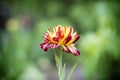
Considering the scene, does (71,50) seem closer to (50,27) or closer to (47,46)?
(47,46)

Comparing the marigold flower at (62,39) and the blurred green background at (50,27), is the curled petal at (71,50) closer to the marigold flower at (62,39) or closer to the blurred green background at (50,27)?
the marigold flower at (62,39)

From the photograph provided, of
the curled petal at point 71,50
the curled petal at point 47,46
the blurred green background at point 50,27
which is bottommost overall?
the blurred green background at point 50,27

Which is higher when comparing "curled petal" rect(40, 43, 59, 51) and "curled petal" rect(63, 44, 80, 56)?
"curled petal" rect(40, 43, 59, 51)

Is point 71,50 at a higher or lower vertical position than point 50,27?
higher

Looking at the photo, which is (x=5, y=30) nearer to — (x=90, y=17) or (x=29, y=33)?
(x=29, y=33)

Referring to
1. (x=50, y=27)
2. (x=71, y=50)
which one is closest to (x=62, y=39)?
(x=71, y=50)

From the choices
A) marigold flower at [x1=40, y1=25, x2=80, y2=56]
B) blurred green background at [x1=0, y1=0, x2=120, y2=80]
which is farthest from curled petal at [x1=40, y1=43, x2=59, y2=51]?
blurred green background at [x1=0, y1=0, x2=120, y2=80]

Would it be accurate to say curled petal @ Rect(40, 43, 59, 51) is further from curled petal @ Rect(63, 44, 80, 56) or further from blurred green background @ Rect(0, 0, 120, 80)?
blurred green background @ Rect(0, 0, 120, 80)

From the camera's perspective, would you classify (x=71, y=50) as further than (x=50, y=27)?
No

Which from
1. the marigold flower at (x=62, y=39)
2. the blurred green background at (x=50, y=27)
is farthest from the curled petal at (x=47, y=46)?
the blurred green background at (x=50, y=27)
